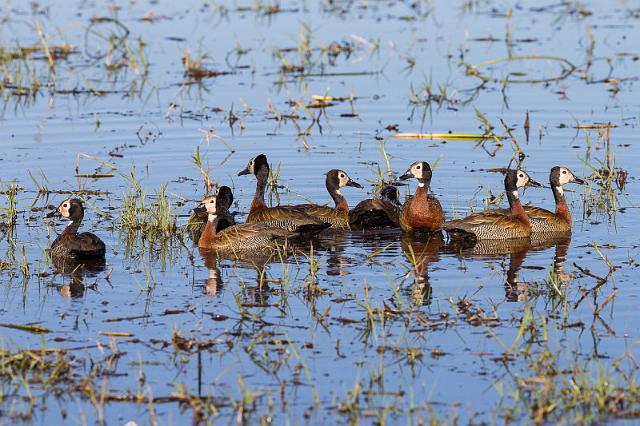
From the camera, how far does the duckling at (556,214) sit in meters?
13.2

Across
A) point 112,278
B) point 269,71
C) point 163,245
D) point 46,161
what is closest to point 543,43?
point 269,71

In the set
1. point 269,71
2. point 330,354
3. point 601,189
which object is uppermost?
point 269,71

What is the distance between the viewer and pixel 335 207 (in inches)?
565

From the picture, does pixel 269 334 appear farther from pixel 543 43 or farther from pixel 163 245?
pixel 543 43

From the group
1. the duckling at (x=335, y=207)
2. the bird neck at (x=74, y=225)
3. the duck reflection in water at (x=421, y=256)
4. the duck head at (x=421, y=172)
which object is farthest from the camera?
the duck head at (x=421, y=172)

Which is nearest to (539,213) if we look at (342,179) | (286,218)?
(342,179)

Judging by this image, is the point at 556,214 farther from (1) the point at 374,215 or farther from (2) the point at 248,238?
(2) the point at 248,238

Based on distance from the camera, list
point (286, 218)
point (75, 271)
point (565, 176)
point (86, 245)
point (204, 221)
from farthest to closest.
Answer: point (565, 176), point (204, 221), point (286, 218), point (86, 245), point (75, 271)

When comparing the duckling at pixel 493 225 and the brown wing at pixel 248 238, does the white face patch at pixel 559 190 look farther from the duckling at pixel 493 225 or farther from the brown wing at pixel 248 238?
the brown wing at pixel 248 238

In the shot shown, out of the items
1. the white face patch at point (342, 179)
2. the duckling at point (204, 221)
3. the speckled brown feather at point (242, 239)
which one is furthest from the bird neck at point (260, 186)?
the speckled brown feather at point (242, 239)

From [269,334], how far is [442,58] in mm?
12751

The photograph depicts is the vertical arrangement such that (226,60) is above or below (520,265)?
above

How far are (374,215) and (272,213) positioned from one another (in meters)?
1.11

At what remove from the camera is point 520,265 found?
11.9 meters
